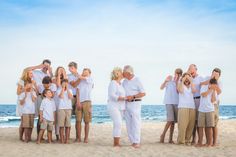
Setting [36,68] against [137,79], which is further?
[36,68]

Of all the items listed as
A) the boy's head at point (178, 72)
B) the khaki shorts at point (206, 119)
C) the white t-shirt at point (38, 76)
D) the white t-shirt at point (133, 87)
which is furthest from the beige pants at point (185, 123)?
the white t-shirt at point (38, 76)

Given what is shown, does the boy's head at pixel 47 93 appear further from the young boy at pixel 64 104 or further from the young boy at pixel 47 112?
the young boy at pixel 64 104

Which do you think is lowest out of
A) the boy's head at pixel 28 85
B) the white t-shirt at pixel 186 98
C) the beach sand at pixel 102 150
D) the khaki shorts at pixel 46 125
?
the beach sand at pixel 102 150

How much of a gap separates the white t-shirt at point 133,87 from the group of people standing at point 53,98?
1.13 m

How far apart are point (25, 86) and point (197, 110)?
445 cm

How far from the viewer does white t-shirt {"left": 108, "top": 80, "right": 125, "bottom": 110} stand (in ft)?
31.0

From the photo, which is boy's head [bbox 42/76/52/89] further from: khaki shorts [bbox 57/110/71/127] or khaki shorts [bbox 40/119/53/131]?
khaki shorts [bbox 40/119/53/131]

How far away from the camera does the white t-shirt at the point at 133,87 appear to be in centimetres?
962

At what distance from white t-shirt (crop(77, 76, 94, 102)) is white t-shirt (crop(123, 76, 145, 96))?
1.08 meters

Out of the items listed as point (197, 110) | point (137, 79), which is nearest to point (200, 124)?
point (197, 110)

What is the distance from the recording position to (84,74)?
407 inches

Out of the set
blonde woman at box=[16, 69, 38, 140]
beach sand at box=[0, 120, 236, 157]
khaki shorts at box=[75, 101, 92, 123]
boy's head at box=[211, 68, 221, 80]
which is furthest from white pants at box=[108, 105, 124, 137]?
boy's head at box=[211, 68, 221, 80]

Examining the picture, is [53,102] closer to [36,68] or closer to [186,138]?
[36,68]

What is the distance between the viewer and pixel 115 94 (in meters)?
9.48
